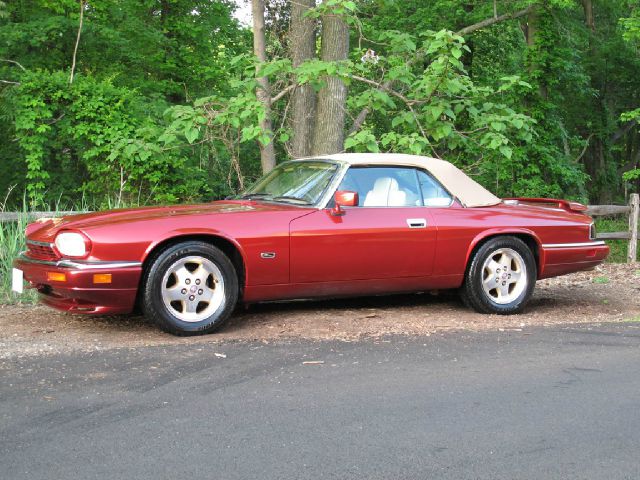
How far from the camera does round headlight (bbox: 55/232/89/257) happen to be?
623 cm

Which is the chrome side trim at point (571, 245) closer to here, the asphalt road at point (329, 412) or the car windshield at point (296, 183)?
the asphalt road at point (329, 412)

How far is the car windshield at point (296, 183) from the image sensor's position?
24.1 ft

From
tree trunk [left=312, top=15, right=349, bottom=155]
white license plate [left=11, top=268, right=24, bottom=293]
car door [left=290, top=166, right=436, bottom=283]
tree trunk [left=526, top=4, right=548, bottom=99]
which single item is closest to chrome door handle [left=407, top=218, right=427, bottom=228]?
car door [left=290, top=166, right=436, bottom=283]

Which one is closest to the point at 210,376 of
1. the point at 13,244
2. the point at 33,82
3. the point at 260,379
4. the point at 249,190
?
the point at 260,379

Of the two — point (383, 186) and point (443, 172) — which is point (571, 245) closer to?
point (443, 172)

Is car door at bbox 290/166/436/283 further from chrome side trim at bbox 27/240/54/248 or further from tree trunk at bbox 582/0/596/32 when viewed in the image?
tree trunk at bbox 582/0/596/32

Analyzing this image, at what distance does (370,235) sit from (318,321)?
0.86m

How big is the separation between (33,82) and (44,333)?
8.87 meters

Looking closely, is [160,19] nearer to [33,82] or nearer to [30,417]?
[33,82]

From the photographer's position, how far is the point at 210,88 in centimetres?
2511

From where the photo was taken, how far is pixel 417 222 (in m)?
7.40

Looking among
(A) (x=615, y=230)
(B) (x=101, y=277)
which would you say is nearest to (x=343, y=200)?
(B) (x=101, y=277)

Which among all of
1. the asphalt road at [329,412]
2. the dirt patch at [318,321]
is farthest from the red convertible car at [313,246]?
the asphalt road at [329,412]

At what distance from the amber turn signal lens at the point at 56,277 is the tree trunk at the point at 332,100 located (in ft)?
19.5
